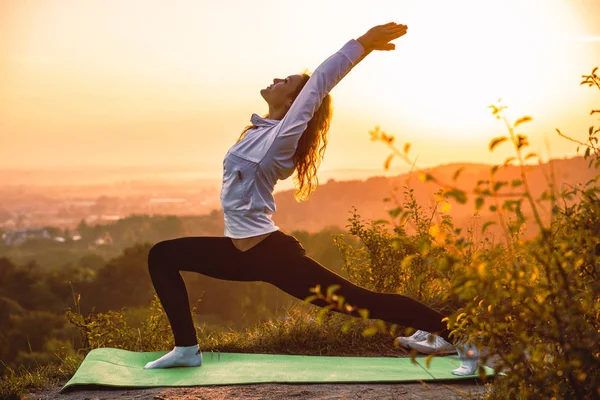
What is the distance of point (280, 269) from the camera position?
13.0 feet

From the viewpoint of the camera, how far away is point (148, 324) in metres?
5.78

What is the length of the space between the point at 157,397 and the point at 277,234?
1130 mm

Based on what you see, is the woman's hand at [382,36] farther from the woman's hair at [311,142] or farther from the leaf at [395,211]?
the leaf at [395,211]

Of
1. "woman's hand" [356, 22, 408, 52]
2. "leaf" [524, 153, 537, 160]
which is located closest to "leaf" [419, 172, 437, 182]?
"leaf" [524, 153, 537, 160]

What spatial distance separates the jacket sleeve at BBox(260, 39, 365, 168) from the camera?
12.7 ft

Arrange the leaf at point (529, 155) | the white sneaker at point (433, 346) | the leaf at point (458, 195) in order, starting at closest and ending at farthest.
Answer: the leaf at point (458, 195), the leaf at point (529, 155), the white sneaker at point (433, 346)

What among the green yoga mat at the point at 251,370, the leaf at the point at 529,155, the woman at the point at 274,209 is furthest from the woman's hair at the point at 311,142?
the leaf at the point at 529,155

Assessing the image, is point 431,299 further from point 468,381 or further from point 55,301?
point 55,301

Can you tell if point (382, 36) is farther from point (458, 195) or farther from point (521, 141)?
point (458, 195)

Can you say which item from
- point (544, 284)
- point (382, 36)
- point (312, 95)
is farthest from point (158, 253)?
point (544, 284)

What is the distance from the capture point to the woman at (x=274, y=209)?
3910 millimetres

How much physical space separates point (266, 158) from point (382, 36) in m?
0.92

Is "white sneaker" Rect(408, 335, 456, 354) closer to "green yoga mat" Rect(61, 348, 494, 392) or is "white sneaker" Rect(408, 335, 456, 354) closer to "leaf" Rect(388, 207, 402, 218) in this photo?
"green yoga mat" Rect(61, 348, 494, 392)

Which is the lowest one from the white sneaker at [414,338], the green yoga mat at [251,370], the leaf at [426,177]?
the green yoga mat at [251,370]
